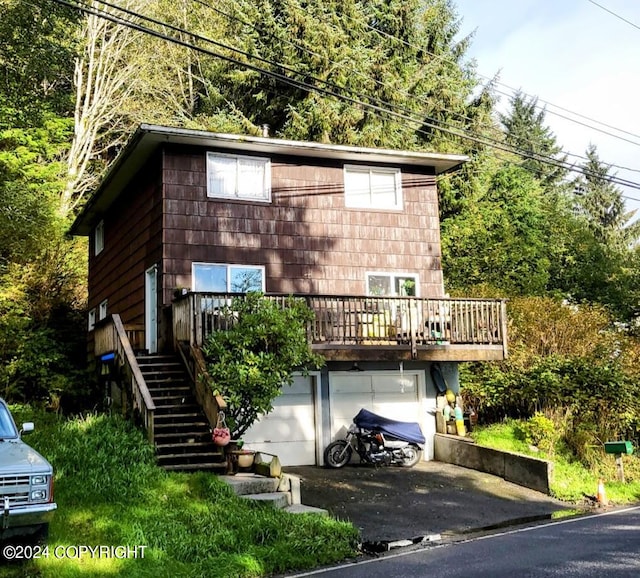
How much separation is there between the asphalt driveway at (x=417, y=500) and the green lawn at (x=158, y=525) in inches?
56.3

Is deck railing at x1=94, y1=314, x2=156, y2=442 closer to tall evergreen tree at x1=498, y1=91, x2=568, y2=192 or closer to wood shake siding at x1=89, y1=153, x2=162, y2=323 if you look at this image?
wood shake siding at x1=89, y1=153, x2=162, y2=323

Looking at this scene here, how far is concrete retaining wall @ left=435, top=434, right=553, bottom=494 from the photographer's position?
13398mm

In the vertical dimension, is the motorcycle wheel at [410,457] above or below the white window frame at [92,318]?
below

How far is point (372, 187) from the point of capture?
707 inches

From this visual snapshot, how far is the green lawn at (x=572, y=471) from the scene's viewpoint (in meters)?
13.2

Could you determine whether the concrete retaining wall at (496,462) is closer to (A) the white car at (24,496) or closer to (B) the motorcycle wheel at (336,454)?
(B) the motorcycle wheel at (336,454)

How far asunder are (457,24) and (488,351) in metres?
23.3

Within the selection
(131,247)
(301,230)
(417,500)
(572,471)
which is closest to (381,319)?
(301,230)

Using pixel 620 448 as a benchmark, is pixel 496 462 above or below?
below

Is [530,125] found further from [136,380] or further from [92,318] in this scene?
[136,380]

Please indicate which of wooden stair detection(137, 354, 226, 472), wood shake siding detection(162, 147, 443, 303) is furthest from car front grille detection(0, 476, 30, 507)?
wood shake siding detection(162, 147, 443, 303)

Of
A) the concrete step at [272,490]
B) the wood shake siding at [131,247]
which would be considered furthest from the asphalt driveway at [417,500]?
the wood shake siding at [131,247]

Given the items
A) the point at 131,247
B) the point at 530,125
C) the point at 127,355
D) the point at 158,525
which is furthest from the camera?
the point at 530,125

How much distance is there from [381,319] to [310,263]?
259cm
